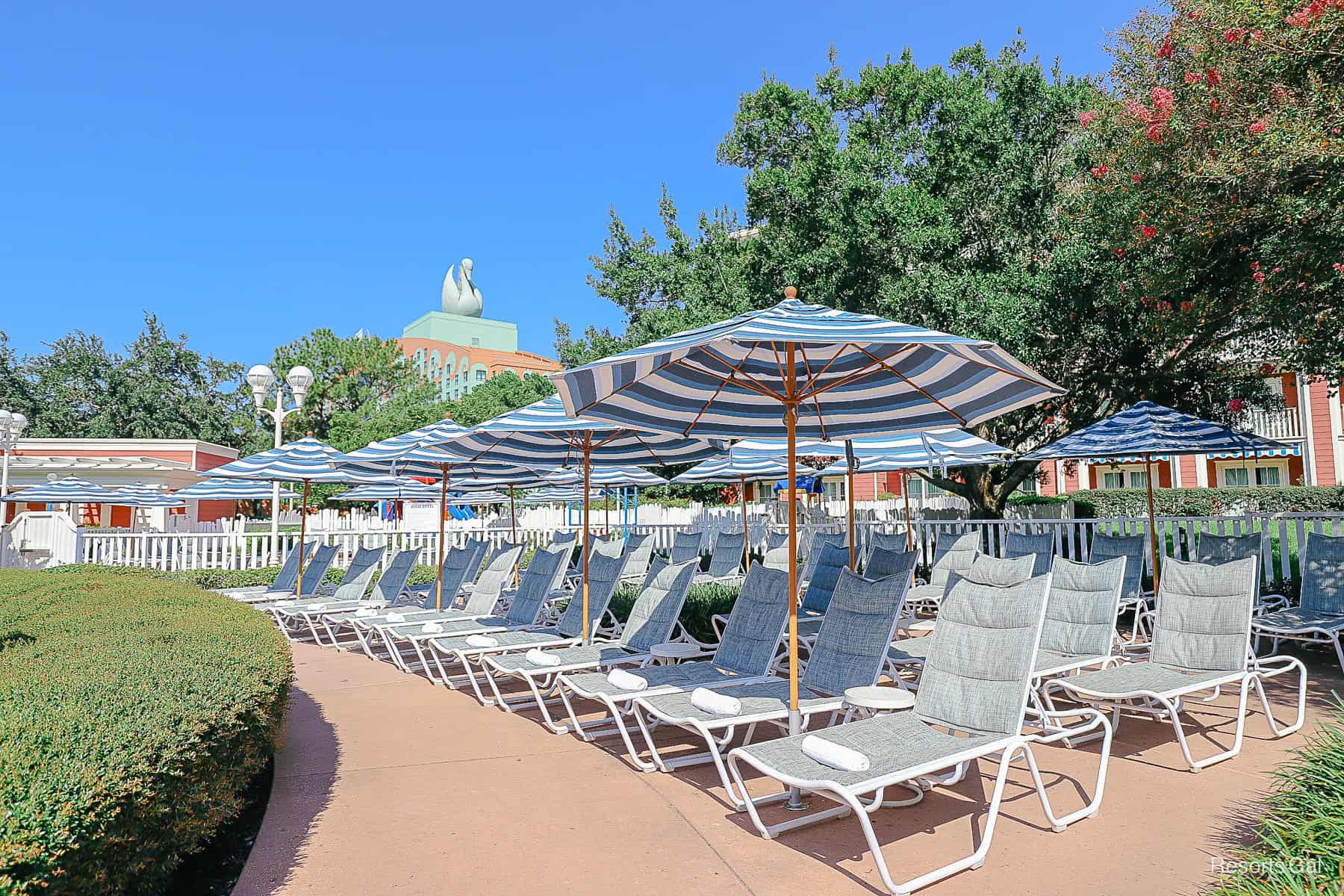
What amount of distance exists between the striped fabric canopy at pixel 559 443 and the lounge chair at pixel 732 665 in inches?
64.6

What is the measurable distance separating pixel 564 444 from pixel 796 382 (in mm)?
3185

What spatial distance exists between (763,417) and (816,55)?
11.6 m

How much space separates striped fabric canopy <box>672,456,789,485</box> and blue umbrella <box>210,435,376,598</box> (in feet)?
16.1

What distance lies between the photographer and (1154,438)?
8578mm

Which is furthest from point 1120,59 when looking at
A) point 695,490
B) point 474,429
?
point 695,490

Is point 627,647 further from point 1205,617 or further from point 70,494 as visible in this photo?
point 70,494

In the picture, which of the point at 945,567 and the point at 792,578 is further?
the point at 945,567

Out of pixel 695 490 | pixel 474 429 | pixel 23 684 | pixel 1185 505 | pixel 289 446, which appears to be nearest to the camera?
pixel 23 684

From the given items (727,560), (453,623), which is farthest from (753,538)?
(453,623)

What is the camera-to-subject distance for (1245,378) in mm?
14039

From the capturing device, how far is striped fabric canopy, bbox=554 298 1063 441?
4.29 metres

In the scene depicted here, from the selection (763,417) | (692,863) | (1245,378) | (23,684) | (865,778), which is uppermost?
(1245,378)

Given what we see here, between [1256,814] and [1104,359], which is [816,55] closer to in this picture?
[1104,359]

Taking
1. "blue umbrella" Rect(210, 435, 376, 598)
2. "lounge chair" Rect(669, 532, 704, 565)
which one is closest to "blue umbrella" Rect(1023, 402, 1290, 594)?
"lounge chair" Rect(669, 532, 704, 565)
